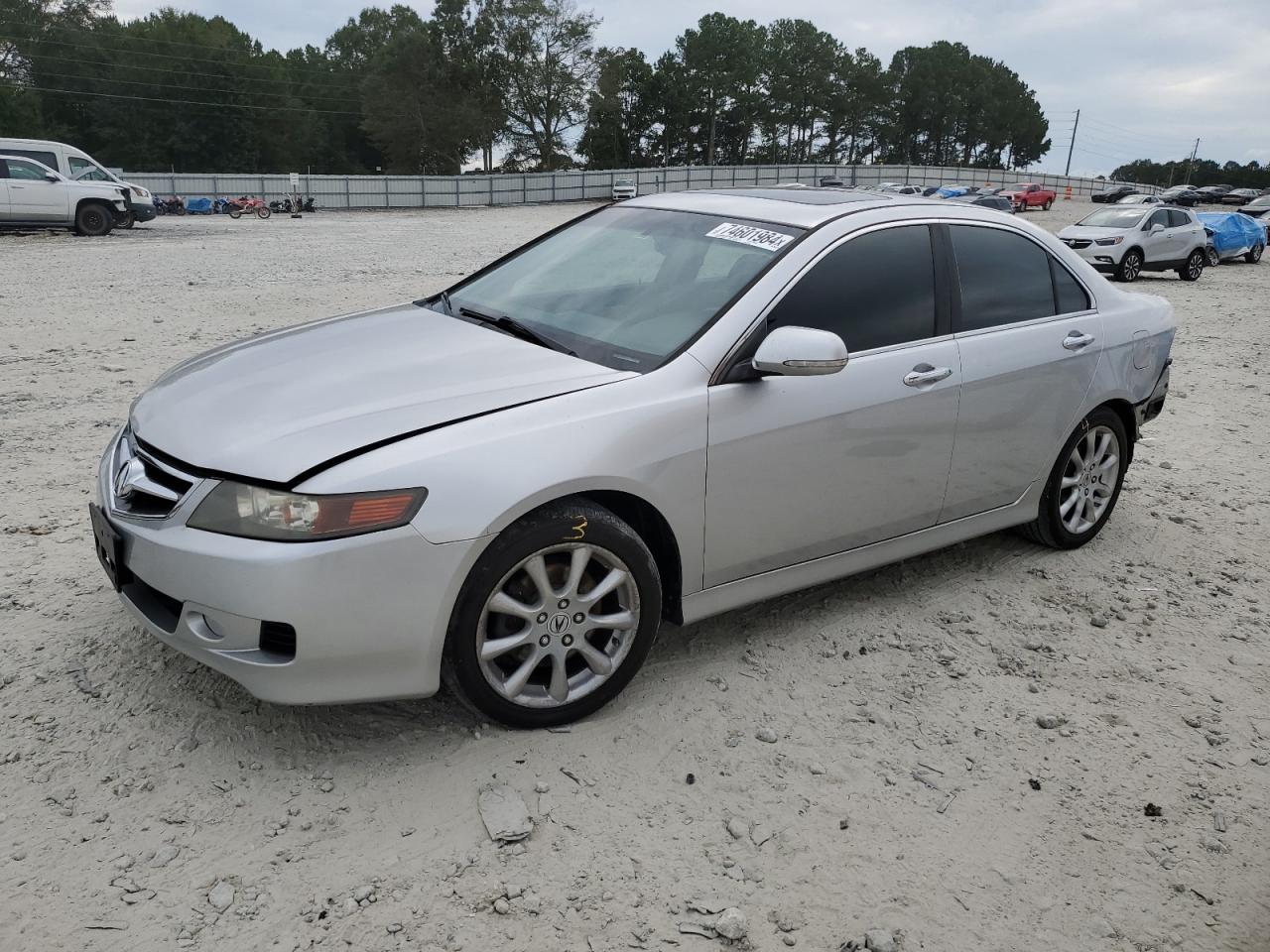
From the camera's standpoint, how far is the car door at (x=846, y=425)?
337cm

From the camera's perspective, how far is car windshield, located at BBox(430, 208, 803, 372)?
11.4 ft

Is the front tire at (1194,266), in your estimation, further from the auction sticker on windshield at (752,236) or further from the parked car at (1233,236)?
the auction sticker on windshield at (752,236)

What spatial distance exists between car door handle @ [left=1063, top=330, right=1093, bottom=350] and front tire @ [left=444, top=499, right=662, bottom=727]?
2271 millimetres

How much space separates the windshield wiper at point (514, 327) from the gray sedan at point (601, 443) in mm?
17

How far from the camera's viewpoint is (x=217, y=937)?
2330 mm

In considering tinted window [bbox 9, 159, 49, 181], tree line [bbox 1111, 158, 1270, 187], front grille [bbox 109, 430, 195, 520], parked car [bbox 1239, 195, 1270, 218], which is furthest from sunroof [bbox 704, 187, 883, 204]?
tree line [bbox 1111, 158, 1270, 187]

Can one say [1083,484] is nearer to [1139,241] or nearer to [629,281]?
[629,281]

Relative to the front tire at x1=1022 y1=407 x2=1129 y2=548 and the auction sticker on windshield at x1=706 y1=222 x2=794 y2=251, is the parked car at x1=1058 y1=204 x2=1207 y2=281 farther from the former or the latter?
the auction sticker on windshield at x1=706 y1=222 x2=794 y2=251

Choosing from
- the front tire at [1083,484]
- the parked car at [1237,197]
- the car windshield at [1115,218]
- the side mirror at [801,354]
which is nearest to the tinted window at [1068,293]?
the front tire at [1083,484]

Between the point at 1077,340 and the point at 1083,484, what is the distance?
0.74 meters

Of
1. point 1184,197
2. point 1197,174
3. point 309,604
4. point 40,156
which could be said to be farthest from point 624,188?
point 1197,174

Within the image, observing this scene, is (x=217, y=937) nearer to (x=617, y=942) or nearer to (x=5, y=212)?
(x=617, y=942)

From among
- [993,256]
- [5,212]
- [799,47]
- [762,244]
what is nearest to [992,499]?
[993,256]

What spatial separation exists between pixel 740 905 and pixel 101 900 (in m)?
1.53
